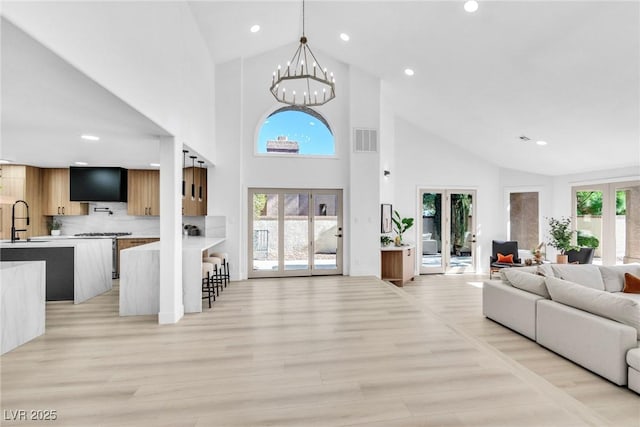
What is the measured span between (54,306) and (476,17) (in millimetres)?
7236

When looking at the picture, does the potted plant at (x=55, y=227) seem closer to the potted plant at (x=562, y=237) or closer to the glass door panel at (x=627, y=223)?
the potted plant at (x=562, y=237)

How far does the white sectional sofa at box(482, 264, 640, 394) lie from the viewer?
285 centimetres

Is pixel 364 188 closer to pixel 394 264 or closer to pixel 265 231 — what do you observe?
pixel 394 264

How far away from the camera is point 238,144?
662 cm

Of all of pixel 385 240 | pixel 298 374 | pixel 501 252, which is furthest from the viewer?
pixel 501 252

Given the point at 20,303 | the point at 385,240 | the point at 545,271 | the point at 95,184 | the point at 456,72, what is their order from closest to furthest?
1. the point at 20,303
2. the point at 545,271
3. the point at 456,72
4. the point at 95,184
5. the point at 385,240

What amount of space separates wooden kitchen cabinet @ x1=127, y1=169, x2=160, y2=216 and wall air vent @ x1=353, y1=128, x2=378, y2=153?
4521 millimetres

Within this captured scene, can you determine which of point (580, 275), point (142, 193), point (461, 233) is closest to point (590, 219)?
point (461, 233)

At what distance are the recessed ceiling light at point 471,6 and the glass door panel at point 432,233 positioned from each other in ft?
16.6

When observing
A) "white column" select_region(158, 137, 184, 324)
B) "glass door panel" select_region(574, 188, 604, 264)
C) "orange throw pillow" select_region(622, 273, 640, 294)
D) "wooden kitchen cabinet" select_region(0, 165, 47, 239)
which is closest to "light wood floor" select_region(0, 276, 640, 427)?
"white column" select_region(158, 137, 184, 324)

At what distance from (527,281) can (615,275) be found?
6.19 feet

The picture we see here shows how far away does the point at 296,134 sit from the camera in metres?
7.10

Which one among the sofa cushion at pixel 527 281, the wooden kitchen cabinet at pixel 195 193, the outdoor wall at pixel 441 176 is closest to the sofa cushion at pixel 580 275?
the sofa cushion at pixel 527 281

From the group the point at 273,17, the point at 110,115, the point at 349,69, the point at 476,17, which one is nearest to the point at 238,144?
the point at 273,17
